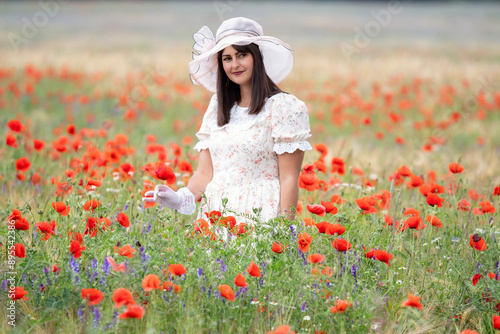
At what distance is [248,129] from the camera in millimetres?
3344

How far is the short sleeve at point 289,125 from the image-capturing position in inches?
125

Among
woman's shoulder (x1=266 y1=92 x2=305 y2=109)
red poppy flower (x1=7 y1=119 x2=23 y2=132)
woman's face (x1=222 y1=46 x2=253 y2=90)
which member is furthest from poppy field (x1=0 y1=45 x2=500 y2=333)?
red poppy flower (x1=7 y1=119 x2=23 y2=132)

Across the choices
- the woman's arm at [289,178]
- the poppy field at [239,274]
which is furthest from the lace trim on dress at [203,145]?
the woman's arm at [289,178]

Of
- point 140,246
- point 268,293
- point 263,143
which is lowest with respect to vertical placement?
point 268,293

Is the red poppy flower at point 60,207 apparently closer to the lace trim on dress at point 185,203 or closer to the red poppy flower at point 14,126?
the lace trim on dress at point 185,203

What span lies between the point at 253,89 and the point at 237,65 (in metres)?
0.17

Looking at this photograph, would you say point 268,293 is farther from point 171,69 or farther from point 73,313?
point 171,69

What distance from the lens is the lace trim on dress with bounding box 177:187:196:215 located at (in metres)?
3.08

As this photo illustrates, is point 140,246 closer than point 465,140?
Yes

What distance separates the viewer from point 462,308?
104 inches

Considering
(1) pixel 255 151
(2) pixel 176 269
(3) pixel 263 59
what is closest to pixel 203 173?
(1) pixel 255 151

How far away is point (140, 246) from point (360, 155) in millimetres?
4042

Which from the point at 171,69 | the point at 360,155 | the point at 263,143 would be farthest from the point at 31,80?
the point at 263,143

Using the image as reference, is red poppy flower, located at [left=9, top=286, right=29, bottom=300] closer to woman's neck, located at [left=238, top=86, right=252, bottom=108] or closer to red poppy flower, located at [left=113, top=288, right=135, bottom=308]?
red poppy flower, located at [left=113, top=288, right=135, bottom=308]
